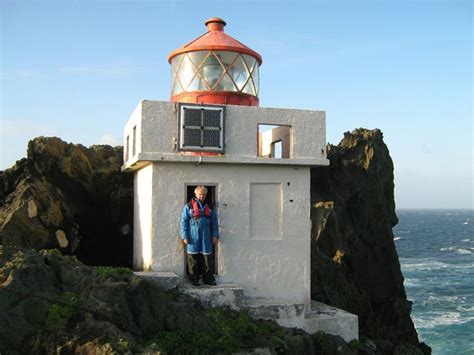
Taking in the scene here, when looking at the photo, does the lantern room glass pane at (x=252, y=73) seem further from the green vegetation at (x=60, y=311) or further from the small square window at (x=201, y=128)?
the green vegetation at (x=60, y=311)

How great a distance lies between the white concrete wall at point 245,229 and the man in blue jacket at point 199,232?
15.9 inches

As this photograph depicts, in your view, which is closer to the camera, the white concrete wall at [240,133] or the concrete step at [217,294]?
the concrete step at [217,294]

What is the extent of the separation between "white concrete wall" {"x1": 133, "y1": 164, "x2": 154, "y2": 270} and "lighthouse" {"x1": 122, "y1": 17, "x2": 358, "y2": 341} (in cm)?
2

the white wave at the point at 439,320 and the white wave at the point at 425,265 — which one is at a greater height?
the white wave at the point at 425,265

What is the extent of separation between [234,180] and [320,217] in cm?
1559

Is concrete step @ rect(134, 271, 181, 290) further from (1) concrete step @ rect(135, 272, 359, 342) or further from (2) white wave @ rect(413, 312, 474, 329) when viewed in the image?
(2) white wave @ rect(413, 312, 474, 329)

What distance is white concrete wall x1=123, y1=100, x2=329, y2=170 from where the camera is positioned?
10.7 m

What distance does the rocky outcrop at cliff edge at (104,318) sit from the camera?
282 inches

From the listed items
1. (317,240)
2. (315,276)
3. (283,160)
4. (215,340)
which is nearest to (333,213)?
(317,240)

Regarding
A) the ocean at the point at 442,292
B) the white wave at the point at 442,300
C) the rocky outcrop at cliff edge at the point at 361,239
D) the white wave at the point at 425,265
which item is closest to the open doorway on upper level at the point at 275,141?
the rocky outcrop at cliff edge at the point at 361,239

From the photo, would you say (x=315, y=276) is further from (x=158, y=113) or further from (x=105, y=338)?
Result: (x=105, y=338)

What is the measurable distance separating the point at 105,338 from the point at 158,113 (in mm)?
4878

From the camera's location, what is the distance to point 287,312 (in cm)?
1050

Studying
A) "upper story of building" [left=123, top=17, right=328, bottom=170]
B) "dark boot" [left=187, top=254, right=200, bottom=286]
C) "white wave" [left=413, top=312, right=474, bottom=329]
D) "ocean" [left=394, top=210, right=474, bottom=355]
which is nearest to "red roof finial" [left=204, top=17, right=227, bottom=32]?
"upper story of building" [left=123, top=17, right=328, bottom=170]
